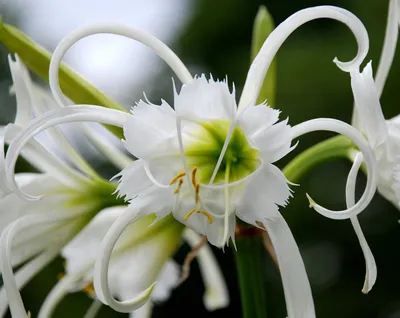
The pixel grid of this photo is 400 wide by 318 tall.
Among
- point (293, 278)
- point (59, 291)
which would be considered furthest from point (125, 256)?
point (293, 278)

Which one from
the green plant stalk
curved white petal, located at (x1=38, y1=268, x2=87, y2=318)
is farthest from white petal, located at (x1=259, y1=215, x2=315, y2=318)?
curved white petal, located at (x1=38, y1=268, x2=87, y2=318)

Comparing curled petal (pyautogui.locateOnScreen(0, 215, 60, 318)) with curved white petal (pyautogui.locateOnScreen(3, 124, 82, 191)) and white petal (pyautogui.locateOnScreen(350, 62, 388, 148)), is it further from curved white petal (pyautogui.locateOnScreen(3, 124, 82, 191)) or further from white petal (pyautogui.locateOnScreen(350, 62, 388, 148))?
white petal (pyautogui.locateOnScreen(350, 62, 388, 148))

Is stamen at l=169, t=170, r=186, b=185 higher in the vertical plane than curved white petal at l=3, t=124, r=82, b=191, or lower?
lower

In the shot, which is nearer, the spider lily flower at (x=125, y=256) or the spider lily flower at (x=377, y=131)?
the spider lily flower at (x=377, y=131)

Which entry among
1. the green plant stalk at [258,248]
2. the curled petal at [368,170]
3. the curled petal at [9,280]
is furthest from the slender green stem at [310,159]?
the curled petal at [9,280]

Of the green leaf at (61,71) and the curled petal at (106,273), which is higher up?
the green leaf at (61,71)

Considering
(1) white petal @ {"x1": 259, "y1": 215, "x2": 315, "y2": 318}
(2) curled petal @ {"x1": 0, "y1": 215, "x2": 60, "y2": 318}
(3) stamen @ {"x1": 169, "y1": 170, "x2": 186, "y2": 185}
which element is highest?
(3) stamen @ {"x1": 169, "y1": 170, "x2": 186, "y2": 185}

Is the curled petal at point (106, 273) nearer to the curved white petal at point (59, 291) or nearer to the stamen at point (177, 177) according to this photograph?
the stamen at point (177, 177)
